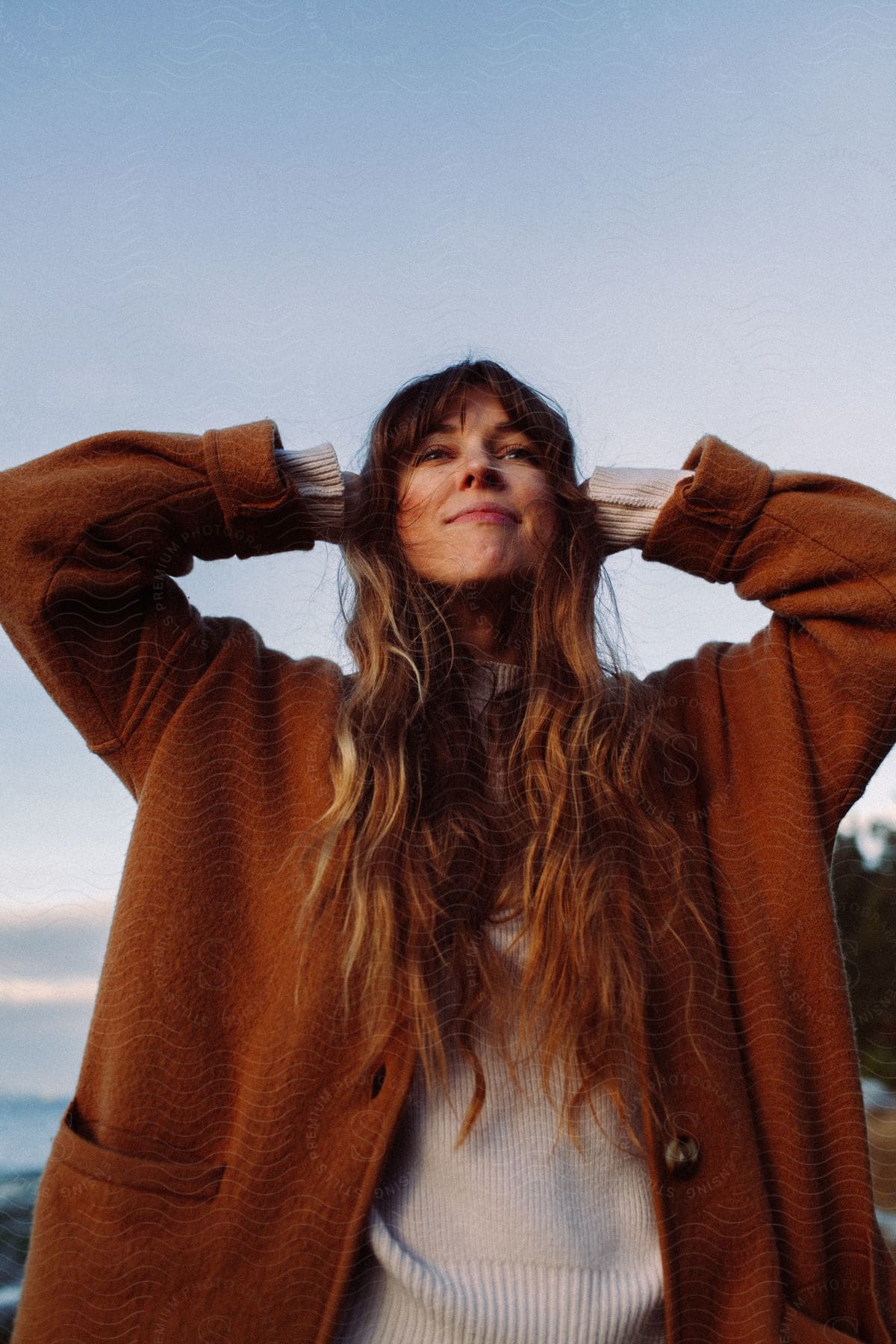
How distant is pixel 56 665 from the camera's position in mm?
1098

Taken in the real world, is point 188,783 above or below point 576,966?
above

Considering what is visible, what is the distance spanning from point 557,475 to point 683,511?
164 mm

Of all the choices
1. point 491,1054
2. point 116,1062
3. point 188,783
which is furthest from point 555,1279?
point 188,783

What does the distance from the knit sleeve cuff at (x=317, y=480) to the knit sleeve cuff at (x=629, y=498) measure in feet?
1.07

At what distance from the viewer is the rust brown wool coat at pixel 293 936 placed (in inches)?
36.4

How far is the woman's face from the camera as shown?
1.23 m

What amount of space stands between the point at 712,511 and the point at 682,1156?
0.71m

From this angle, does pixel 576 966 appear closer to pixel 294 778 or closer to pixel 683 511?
pixel 294 778

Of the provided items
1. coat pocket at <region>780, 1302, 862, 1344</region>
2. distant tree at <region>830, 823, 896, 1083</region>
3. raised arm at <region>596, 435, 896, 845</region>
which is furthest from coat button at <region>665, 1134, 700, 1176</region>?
distant tree at <region>830, 823, 896, 1083</region>

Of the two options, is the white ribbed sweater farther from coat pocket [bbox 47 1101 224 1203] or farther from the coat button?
coat pocket [bbox 47 1101 224 1203]

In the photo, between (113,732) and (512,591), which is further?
(512,591)

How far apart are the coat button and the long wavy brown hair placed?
0.03 m

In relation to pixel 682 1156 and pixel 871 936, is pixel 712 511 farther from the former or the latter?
pixel 871 936

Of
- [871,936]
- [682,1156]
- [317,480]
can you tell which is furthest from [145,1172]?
[871,936]
